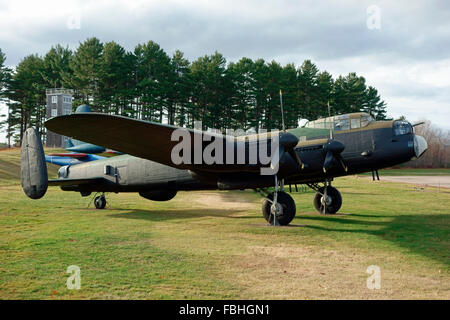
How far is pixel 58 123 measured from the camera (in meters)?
7.43

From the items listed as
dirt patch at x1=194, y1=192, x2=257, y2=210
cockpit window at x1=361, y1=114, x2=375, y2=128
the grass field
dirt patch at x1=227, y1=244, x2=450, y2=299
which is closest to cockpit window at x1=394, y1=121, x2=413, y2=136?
cockpit window at x1=361, y1=114, x2=375, y2=128

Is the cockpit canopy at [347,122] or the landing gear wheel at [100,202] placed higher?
the cockpit canopy at [347,122]

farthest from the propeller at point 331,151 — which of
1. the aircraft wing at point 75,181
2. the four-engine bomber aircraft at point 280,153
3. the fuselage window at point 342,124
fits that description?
the aircraft wing at point 75,181

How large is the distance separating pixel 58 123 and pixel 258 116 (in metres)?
46.4

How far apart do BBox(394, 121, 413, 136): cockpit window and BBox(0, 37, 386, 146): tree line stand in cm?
3965

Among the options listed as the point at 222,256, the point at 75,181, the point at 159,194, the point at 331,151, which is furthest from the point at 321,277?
the point at 75,181

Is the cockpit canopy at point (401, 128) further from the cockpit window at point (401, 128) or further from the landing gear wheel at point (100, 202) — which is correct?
the landing gear wheel at point (100, 202)

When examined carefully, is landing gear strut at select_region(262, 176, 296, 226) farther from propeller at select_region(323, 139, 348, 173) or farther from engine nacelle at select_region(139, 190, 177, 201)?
engine nacelle at select_region(139, 190, 177, 201)

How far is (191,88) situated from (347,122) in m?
43.0

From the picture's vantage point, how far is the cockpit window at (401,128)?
414 inches

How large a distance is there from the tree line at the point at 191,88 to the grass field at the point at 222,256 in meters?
39.9

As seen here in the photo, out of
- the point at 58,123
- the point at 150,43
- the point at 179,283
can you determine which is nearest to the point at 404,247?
the point at 179,283

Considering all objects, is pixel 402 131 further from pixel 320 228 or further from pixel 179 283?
pixel 179 283

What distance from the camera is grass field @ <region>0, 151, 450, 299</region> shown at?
15.3ft
